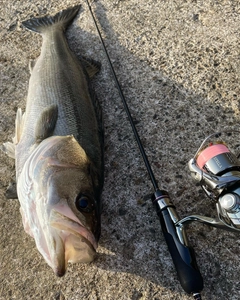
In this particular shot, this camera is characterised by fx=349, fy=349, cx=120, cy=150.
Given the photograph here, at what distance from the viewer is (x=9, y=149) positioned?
272 centimetres

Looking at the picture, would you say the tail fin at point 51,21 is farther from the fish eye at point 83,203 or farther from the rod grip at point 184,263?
the rod grip at point 184,263

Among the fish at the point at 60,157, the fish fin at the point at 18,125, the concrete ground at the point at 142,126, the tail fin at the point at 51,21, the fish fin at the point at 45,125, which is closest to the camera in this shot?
the fish at the point at 60,157

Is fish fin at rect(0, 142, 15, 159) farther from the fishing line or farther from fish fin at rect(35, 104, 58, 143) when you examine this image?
the fishing line

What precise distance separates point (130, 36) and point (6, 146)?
5.27 feet

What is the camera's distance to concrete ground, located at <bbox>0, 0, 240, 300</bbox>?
6.90ft

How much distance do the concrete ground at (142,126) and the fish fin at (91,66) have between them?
7 cm

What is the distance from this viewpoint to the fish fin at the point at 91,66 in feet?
10.1

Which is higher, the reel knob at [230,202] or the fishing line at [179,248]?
the reel knob at [230,202]

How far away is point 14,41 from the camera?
3.69 metres

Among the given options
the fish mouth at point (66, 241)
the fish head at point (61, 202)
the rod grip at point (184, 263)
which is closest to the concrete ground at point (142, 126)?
the rod grip at point (184, 263)

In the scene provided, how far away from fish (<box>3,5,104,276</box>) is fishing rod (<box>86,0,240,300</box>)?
0.41 m

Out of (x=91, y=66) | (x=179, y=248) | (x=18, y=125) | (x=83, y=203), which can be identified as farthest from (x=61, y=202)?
(x=91, y=66)

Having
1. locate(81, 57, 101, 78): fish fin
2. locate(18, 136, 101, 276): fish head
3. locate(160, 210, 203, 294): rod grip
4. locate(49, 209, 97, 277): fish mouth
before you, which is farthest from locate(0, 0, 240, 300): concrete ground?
locate(49, 209, 97, 277): fish mouth

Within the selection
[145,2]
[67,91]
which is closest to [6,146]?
[67,91]
